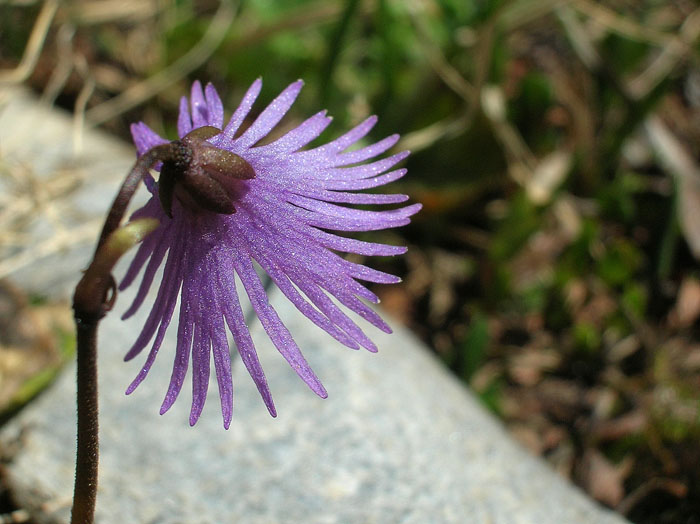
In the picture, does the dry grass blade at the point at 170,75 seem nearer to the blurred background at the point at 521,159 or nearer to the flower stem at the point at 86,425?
the blurred background at the point at 521,159

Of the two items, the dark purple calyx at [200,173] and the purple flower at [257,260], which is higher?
the dark purple calyx at [200,173]

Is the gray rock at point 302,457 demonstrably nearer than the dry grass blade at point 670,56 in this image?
Yes

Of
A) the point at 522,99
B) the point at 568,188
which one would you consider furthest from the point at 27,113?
the point at 568,188

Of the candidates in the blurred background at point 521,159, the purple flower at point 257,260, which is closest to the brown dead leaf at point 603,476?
the blurred background at point 521,159

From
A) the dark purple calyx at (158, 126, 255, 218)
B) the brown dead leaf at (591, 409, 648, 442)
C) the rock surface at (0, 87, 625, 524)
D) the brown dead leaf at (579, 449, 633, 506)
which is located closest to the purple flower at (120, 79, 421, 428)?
the dark purple calyx at (158, 126, 255, 218)

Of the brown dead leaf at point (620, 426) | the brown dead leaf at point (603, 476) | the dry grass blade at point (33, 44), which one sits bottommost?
the brown dead leaf at point (603, 476)

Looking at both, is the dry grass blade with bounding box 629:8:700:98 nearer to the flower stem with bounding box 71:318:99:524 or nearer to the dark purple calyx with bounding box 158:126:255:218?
the dark purple calyx with bounding box 158:126:255:218

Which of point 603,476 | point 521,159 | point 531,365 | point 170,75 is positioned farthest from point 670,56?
point 170,75
